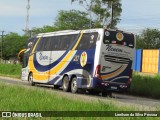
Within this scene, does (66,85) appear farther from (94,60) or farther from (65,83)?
(94,60)

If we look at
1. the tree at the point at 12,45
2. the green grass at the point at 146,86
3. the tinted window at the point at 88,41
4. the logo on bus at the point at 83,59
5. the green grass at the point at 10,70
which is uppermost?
the tree at the point at 12,45

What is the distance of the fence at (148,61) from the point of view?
49.7 m

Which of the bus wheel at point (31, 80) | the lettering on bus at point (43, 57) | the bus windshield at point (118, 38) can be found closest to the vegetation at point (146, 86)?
the bus windshield at point (118, 38)

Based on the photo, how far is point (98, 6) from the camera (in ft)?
159

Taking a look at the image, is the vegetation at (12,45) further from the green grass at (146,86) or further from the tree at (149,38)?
the green grass at (146,86)

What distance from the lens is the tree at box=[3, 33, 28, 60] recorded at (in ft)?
357

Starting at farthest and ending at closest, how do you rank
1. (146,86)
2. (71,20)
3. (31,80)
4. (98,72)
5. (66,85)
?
(71,20) → (31,80) → (146,86) → (66,85) → (98,72)

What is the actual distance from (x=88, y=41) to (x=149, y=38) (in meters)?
71.3

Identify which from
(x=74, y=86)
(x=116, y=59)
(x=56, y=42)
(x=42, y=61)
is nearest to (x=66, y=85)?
(x=74, y=86)

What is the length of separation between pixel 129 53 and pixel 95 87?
8.77 ft

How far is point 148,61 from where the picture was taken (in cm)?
5141

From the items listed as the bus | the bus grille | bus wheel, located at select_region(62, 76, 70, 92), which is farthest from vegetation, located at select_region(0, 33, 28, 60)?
the bus grille

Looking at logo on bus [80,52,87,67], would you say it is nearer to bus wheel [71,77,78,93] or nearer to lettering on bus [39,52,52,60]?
bus wheel [71,77,78,93]

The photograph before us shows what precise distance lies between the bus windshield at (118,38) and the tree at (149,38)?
69.4 meters
